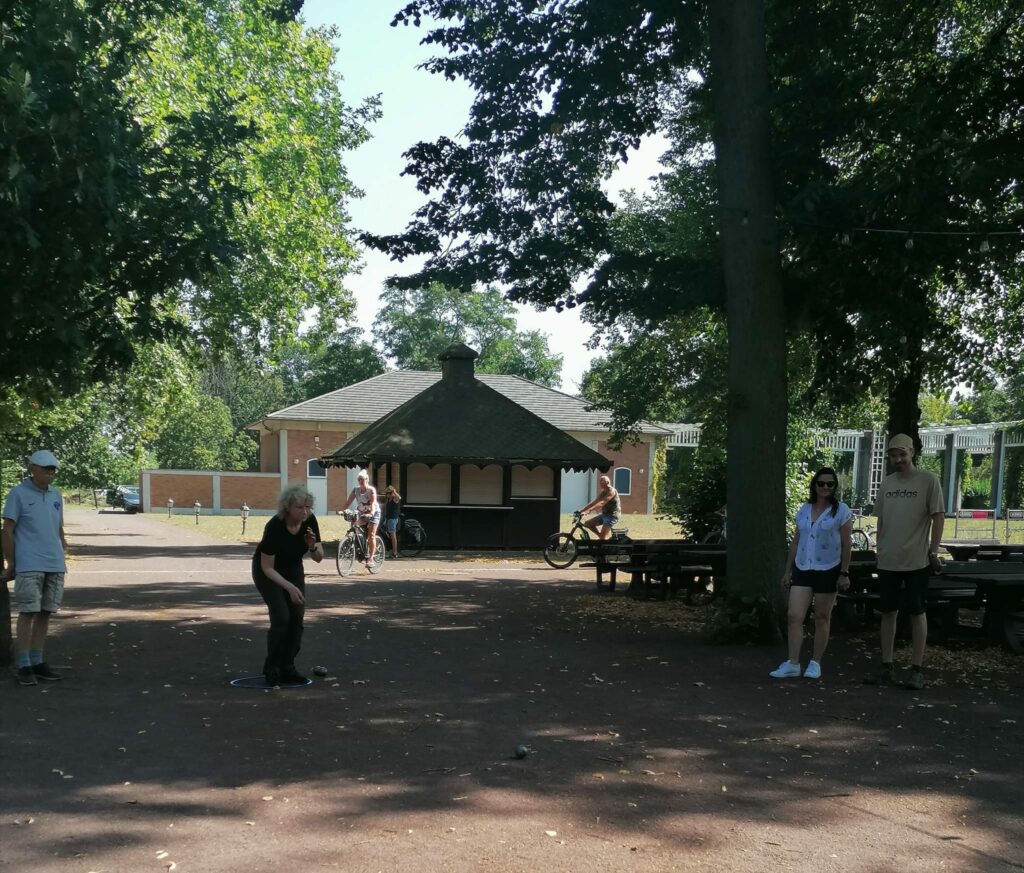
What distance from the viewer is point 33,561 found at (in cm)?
905

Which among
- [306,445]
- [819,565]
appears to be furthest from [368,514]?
[306,445]

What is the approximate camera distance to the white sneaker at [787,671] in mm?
9695

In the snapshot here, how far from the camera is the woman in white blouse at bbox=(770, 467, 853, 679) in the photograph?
9594 millimetres

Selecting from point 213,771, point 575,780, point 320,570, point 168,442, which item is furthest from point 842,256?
point 168,442

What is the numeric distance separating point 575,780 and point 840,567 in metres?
4.28

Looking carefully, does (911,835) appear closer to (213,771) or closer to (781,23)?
(213,771)

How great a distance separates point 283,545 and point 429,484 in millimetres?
20530

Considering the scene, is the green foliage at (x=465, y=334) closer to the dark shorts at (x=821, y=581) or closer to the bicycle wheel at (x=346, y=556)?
the bicycle wheel at (x=346, y=556)

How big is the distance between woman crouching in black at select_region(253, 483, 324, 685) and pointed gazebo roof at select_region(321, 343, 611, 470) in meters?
19.2

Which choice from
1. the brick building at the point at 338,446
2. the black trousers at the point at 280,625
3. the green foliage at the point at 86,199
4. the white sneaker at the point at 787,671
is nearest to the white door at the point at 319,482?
the brick building at the point at 338,446

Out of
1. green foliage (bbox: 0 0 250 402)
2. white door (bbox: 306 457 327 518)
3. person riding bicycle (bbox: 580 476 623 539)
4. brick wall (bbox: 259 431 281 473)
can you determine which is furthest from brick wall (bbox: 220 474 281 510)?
green foliage (bbox: 0 0 250 402)

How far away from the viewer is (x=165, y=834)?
16.9ft

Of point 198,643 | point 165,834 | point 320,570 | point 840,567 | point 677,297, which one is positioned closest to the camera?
point 165,834

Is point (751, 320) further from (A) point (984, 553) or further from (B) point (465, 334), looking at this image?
(B) point (465, 334)
